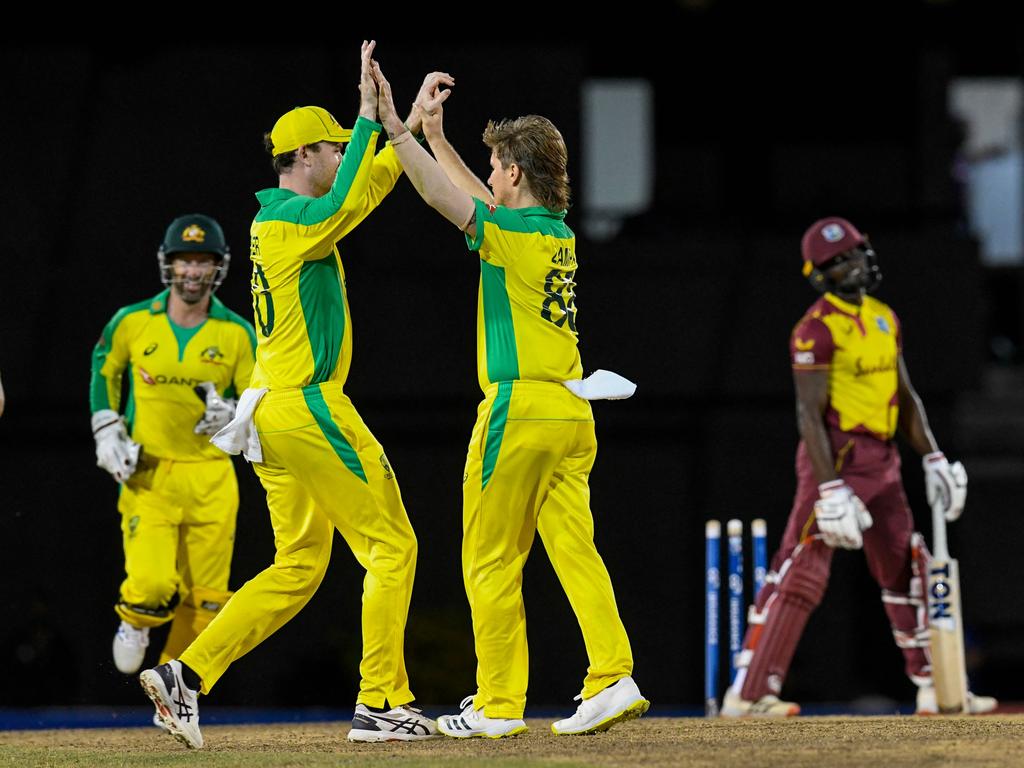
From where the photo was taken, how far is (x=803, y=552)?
7.42 metres

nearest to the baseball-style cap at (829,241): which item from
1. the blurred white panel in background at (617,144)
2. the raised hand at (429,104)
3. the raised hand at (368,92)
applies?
the raised hand at (429,104)

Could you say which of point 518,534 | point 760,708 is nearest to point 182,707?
point 518,534

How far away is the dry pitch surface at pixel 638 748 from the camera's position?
4738mm

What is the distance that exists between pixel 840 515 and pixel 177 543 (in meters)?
2.80

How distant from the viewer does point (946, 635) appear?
727 cm

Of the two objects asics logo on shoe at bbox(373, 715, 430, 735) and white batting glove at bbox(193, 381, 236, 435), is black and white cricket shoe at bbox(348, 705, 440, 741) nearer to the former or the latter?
asics logo on shoe at bbox(373, 715, 430, 735)

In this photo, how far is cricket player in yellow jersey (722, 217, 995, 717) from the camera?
7312mm

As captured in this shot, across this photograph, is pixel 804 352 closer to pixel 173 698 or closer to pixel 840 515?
pixel 840 515

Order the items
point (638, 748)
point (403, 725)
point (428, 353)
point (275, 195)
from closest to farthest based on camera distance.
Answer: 1. point (638, 748)
2. point (403, 725)
3. point (275, 195)
4. point (428, 353)

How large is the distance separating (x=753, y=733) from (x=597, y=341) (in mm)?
5932

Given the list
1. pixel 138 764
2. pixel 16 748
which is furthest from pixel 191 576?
pixel 138 764

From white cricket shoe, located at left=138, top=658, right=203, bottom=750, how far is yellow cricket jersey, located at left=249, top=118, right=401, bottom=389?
3.21 ft

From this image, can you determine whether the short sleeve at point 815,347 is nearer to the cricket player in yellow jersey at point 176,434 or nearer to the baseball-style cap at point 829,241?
the baseball-style cap at point 829,241

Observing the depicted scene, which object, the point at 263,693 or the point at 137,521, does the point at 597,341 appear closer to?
the point at 263,693
